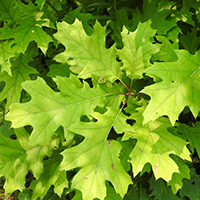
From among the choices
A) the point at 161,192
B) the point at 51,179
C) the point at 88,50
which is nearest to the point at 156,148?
the point at 88,50

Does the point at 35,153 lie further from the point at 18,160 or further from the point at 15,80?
the point at 15,80

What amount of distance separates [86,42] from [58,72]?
48cm

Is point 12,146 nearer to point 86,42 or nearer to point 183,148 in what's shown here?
point 86,42

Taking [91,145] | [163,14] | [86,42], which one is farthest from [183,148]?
[163,14]

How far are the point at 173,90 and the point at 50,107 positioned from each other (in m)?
0.58

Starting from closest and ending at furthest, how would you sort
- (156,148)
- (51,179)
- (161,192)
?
(156,148) < (51,179) < (161,192)

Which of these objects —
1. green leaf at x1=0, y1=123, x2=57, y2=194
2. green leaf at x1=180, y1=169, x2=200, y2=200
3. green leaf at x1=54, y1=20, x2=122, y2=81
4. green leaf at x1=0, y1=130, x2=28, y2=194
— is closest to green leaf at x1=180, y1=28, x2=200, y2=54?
green leaf at x1=54, y1=20, x2=122, y2=81

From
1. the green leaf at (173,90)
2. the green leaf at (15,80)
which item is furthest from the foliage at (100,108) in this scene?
the green leaf at (15,80)

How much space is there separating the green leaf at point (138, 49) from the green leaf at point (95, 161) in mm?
316

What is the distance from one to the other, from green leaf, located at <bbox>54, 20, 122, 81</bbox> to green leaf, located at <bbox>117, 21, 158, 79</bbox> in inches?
2.7

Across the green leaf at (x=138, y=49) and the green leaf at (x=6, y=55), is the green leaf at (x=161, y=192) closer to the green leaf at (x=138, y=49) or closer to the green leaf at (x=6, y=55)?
the green leaf at (x=138, y=49)

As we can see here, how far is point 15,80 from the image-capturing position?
154cm

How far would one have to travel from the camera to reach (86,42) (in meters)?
1.10

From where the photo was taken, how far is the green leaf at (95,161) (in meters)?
0.97
